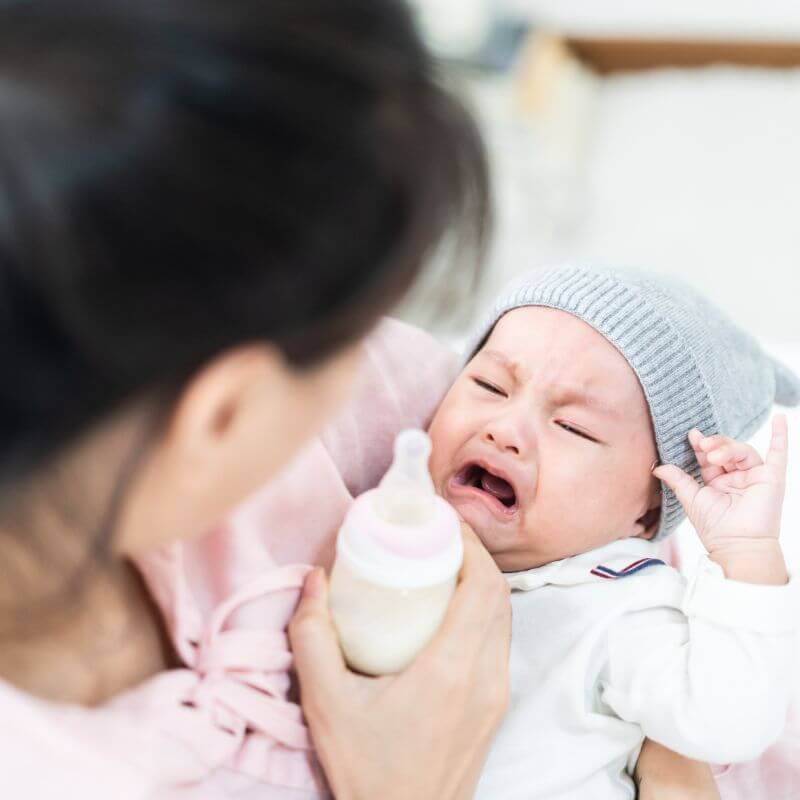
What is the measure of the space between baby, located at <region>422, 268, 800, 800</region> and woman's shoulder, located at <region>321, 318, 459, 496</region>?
0.12 feet

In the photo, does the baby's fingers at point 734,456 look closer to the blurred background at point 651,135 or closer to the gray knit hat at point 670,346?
the gray knit hat at point 670,346

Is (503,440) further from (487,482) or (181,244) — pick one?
(181,244)

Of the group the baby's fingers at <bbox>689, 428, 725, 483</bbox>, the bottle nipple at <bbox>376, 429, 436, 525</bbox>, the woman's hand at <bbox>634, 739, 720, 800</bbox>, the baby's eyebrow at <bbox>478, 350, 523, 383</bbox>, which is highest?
the bottle nipple at <bbox>376, 429, 436, 525</bbox>

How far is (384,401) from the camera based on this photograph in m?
0.98

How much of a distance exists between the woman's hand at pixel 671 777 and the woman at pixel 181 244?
0.57 meters

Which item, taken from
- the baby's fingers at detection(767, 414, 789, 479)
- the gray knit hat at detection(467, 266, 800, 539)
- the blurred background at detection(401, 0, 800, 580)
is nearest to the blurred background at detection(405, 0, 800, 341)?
the blurred background at detection(401, 0, 800, 580)

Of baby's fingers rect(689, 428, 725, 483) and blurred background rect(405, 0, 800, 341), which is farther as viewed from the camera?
blurred background rect(405, 0, 800, 341)

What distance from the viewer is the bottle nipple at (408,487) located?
640 mm

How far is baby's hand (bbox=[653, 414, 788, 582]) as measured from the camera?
0.89m

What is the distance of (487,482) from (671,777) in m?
0.34

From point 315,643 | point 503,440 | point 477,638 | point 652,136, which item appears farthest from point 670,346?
point 652,136

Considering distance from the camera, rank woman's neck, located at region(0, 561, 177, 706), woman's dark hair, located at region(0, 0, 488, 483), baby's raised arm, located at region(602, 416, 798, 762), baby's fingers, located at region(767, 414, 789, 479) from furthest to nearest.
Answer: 1. baby's fingers, located at region(767, 414, 789, 479)
2. baby's raised arm, located at region(602, 416, 798, 762)
3. woman's neck, located at region(0, 561, 177, 706)
4. woman's dark hair, located at region(0, 0, 488, 483)

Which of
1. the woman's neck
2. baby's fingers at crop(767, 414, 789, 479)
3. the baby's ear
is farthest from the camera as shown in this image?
the baby's ear

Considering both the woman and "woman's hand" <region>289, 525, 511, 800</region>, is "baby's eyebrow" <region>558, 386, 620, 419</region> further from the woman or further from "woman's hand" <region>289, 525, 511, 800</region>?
the woman
